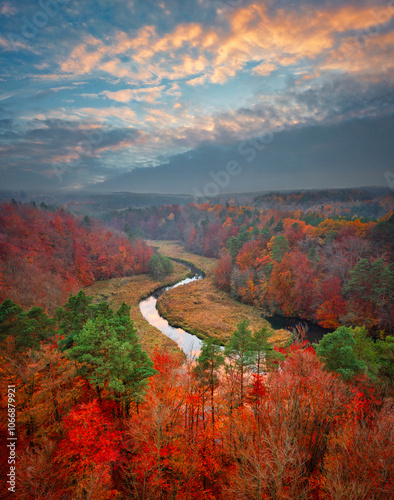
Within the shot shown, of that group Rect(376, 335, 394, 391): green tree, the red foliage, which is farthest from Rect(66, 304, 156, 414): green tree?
the red foliage

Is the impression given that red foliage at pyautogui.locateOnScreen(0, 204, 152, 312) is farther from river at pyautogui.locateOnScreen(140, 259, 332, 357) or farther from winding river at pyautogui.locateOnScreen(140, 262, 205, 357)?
river at pyautogui.locateOnScreen(140, 259, 332, 357)

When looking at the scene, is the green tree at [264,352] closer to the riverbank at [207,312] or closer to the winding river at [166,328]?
the winding river at [166,328]

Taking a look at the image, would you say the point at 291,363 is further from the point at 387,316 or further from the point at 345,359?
the point at 387,316

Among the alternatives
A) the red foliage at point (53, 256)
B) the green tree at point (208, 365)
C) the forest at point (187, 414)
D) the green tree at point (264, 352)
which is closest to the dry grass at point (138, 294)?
the red foliage at point (53, 256)

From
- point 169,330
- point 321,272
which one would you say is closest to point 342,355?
point 169,330

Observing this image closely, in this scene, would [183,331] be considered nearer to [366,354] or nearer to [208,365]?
[208,365]
